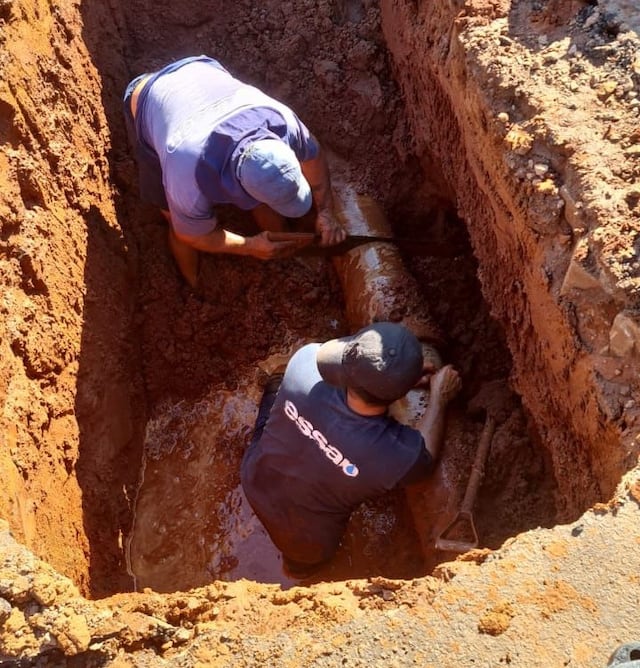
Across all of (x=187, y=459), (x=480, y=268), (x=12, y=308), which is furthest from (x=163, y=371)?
(x=480, y=268)

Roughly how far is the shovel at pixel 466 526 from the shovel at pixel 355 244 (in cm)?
127

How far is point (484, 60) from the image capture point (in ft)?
7.54

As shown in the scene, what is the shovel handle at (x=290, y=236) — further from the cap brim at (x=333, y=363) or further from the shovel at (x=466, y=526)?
the shovel at (x=466, y=526)

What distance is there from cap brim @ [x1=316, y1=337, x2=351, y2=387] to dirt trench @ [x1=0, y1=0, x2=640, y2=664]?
2.20ft

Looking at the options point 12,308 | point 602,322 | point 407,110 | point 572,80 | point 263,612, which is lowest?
point 263,612

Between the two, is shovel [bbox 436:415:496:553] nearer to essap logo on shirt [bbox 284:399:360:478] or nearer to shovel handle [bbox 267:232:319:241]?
essap logo on shirt [bbox 284:399:360:478]

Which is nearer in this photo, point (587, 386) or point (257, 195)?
point (587, 386)

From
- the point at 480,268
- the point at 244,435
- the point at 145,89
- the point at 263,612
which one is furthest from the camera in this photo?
the point at 244,435

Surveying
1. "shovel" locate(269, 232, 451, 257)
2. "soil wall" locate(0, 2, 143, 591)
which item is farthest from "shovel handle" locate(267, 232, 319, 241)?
"soil wall" locate(0, 2, 143, 591)

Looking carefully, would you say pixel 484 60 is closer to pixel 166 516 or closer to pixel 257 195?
pixel 257 195

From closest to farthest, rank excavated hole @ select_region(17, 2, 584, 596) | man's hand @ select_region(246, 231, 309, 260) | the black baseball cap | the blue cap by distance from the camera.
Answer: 1. the black baseball cap
2. the blue cap
3. excavated hole @ select_region(17, 2, 584, 596)
4. man's hand @ select_region(246, 231, 309, 260)

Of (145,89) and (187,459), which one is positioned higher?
(145,89)

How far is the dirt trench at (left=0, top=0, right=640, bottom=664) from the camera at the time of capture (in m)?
2.04

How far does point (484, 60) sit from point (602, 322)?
107cm
